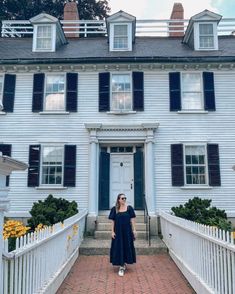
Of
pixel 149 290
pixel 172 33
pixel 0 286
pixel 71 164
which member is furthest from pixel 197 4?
pixel 0 286

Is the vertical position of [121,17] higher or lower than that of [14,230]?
higher

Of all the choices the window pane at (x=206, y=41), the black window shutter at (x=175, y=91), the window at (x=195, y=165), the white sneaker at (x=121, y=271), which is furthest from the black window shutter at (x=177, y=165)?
the white sneaker at (x=121, y=271)

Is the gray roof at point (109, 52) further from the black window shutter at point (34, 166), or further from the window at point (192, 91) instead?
the black window shutter at point (34, 166)

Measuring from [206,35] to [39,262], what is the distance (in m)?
12.1

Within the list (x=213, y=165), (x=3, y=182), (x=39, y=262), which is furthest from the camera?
(x=213, y=165)

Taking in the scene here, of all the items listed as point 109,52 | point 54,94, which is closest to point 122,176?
point 54,94

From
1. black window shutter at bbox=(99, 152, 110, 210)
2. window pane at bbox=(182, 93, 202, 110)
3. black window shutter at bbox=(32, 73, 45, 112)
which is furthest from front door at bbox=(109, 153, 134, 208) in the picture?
black window shutter at bbox=(32, 73, 45, 112)

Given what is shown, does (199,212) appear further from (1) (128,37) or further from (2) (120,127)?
(1) (128,37)

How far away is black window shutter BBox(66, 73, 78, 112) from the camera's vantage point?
464 inches

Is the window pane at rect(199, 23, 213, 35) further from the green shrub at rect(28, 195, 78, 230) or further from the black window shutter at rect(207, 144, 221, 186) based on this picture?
the green shrub at rect(28, 195, 78, 230)

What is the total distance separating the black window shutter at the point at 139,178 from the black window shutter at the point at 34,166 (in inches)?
147

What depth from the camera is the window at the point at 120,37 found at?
43.4 feet

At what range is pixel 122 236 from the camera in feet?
20.5

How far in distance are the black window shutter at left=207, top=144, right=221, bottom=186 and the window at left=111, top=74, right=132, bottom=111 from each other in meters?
3.52
